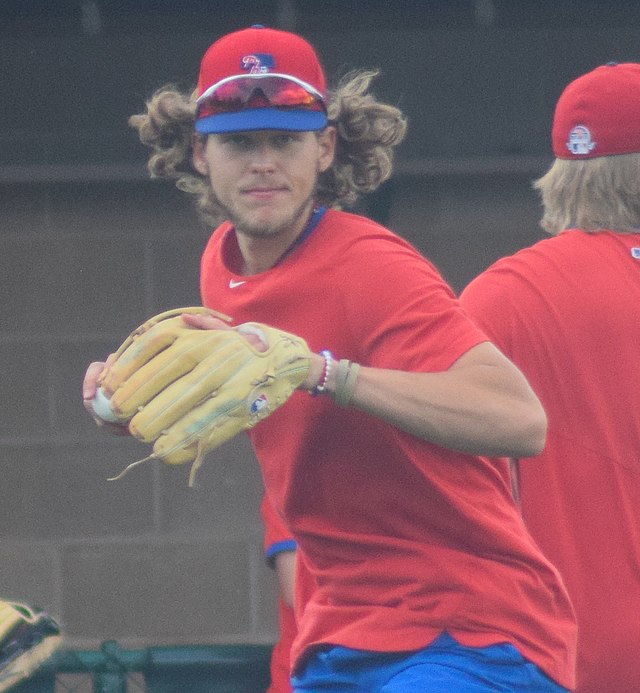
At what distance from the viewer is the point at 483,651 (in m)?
2.50

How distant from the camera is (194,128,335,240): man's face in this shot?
2.67 metres

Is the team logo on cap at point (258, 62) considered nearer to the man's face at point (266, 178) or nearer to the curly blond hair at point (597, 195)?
the man's face at point (266, 178)

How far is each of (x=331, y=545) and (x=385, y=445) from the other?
0.21 metres

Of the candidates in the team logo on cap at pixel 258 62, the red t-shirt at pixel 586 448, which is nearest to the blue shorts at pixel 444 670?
the red t-shirt at pixel 586 448

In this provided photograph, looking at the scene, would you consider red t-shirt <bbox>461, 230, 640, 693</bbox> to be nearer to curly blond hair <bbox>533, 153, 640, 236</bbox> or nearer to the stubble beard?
curly blond hair <bbox>533, 153, 640, 236</bbox>

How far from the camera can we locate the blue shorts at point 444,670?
2.48 meters

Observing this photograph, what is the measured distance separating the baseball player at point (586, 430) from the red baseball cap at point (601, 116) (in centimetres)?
27

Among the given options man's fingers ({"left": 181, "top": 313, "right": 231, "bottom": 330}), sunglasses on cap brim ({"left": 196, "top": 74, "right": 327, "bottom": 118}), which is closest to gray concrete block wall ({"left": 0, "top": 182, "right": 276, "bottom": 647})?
sunglasses on cap brim ({"left": 196, "top": 74, "right": 327, "bottom": 118})

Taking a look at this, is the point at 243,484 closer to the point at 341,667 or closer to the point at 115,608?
the point at 115,608

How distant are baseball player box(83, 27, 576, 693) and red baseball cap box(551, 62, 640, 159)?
25.7 inches

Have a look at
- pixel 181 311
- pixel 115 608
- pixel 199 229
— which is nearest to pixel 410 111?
pixel 199 229

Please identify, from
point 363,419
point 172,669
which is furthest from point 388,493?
point 172,669

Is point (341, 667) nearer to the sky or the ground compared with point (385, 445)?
nearer to the ground

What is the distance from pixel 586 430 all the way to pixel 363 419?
23.4 inches
